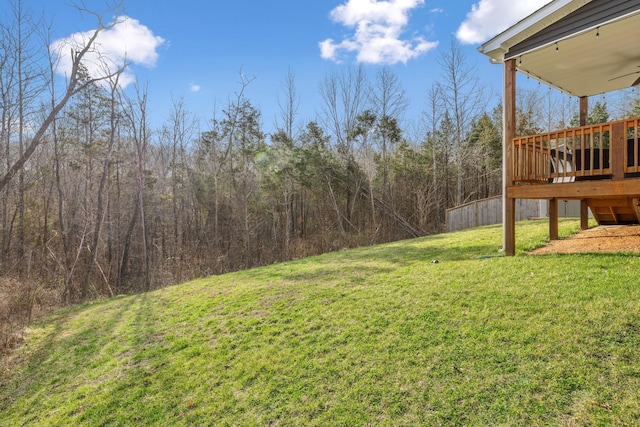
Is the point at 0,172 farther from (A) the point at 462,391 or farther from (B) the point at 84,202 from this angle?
(A) the point at 462,391

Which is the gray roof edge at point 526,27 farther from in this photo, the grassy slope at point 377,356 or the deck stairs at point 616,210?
the grassy slope at point 377,356

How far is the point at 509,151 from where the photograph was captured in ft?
18.2

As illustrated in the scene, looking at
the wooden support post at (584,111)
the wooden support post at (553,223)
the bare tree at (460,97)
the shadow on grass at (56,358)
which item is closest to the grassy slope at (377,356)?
the shadow on grass at (56,358)

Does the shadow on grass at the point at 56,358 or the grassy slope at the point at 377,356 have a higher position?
the grassy slope at the point at 377,356

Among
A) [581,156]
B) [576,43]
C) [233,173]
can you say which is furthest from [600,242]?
[233,173]

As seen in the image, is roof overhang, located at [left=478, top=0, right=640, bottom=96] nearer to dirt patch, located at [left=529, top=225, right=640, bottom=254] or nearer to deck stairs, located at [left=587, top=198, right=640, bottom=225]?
deck stairs, located at [left=587, top=198, right=640, bottom=225]

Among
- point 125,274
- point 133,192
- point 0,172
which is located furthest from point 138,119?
point 125,274

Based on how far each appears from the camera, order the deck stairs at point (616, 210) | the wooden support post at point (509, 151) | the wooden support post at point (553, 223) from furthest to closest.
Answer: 1. the wooden support post at point (553, 223)
2. the deck stairs at point (616, 210)
3. the wooden support post at point (509, 151)

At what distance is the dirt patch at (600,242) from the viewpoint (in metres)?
4.91

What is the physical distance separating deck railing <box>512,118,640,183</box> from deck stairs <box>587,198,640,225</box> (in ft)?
2.59

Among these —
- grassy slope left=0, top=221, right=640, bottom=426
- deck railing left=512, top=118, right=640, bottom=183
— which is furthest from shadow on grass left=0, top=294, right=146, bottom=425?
deck railing left=512, top=118, right=640, bottom=183

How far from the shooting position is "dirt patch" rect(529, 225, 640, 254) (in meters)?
4.91

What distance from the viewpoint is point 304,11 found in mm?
13375

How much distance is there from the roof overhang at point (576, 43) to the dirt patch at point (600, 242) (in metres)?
2.86
